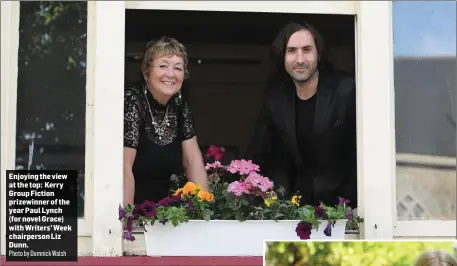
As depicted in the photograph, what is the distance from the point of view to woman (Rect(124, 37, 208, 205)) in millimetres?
3787

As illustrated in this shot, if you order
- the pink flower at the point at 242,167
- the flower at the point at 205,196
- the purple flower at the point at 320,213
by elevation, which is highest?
the pink flower at the point at 242,167

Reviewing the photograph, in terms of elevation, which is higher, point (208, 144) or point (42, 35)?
point (42, 35)

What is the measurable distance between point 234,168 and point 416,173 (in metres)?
1.02

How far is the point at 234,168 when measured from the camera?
3.83 meters

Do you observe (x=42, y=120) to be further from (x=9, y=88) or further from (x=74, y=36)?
(x=74, y=36)

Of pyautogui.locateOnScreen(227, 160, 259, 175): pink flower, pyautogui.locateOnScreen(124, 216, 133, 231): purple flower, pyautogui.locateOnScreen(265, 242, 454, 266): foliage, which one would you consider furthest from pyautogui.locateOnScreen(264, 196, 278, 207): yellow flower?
pyautogui.locateOnScreen(265, 242, 454, 266): foliage

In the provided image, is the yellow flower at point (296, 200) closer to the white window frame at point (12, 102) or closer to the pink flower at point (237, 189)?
the pink flower at point (237, 189)

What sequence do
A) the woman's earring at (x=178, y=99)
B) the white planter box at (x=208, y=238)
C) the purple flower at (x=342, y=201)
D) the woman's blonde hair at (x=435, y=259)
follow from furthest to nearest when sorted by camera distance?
the woman's earring at (x=178, y=99) → the purple flower at (x=342, y=201) → the white planter box at (x=208, y=238) → the woman's blonde hair at (x=435, y=259)

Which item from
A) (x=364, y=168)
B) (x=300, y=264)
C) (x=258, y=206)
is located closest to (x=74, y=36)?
(x=258, y=206)

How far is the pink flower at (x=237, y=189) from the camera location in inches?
146

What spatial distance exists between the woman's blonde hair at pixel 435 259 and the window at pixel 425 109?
1.47 metres

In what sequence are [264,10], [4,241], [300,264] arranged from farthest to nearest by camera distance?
[264,10]
[4,241]
[300,264]

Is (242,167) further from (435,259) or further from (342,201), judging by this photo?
(435,259)

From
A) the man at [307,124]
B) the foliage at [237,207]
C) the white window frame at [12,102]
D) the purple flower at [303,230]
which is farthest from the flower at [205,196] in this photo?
the white window frame at [12,102]
